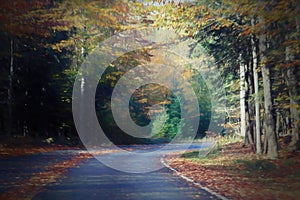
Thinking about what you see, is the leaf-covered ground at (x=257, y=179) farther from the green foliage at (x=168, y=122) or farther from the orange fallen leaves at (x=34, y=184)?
the green foliage at (x=168, y=122)

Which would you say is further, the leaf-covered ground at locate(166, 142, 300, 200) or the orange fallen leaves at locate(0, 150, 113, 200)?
the leaf-covered ground at locate(166, 142, 300, 200)

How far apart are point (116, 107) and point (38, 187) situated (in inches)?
1273

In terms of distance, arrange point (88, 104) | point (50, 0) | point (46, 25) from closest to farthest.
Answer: point (50, 0) → point (46, 25) → point (88, 104)

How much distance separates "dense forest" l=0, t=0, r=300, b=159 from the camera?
16406 millimetres

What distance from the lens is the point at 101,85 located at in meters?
38.9

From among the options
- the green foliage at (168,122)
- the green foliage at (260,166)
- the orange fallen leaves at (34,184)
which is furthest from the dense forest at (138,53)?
the green foliage at (168,122)

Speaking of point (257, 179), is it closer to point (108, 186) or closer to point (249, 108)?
point (108, 186)

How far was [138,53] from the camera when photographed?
30.9 meters

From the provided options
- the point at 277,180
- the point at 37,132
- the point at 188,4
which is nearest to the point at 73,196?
the point at 277,180

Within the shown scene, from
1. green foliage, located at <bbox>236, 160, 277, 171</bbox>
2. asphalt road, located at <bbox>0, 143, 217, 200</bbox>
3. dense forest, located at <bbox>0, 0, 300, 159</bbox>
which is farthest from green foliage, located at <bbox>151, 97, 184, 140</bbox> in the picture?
asphalt road, located at <bbox>0, 143, 217, 200</bbox>

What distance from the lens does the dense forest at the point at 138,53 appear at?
53.8ft

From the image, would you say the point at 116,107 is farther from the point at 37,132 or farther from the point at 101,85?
the point at 37,132

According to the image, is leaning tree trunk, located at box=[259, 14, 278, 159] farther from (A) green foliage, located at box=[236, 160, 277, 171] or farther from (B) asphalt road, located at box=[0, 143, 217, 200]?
(B) asphalt road, located at box=[0, 143, 217, 200]

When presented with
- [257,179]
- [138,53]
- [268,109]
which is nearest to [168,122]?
[138,53]
